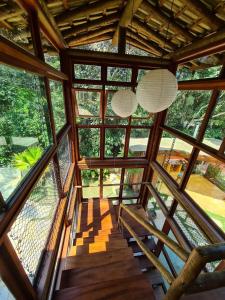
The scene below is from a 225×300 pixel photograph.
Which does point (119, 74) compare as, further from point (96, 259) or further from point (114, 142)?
point (96, 259)

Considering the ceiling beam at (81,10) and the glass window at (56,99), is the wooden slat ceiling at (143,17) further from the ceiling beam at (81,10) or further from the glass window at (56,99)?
the glass window at (56,99)

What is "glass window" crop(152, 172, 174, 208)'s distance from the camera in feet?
11.8

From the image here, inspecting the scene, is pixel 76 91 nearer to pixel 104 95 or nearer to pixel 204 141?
pixel 104 95

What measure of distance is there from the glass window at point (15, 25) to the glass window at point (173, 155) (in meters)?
2.79

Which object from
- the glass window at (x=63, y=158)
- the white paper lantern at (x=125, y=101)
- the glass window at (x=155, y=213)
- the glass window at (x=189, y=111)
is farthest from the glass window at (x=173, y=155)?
the glass window at (x=63, y=158)

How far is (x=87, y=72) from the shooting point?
3.34 metres

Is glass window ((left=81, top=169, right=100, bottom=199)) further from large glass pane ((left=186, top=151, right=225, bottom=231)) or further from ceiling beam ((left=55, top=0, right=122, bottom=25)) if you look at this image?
ceiling beam ((left=55, top=0, right=122, bottom=25))

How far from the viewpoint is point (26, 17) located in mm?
1514

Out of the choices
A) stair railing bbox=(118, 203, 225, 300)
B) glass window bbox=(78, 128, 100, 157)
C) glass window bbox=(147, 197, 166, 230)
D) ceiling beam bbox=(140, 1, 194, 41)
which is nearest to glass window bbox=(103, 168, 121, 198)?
glass window bbox=(78, 128, 100, 157)

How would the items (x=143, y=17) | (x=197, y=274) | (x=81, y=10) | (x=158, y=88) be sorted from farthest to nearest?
1. (x=143, y=17)
2. (x=81, y=10)
3. (x=158, y=88)
4. (x=197, y=274)

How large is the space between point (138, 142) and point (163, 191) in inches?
53.3

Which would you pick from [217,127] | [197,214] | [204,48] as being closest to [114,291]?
[197,214]

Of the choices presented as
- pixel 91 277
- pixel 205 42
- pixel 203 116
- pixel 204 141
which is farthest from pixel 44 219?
pixel 205 42

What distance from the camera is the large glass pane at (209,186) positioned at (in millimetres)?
2326
